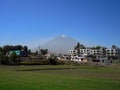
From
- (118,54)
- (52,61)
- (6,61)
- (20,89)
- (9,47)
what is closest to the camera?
(20,89)

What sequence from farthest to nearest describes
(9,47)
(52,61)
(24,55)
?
1. (9,47)
2. (24,55)
3. (52,61)

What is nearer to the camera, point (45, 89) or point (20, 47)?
point (45, 89)

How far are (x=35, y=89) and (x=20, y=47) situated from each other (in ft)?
553

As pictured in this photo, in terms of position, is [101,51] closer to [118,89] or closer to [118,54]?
[118,54]

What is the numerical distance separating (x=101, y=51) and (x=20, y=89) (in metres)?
183

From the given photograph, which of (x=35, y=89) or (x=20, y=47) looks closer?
(x=35, y=89)

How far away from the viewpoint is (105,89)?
17641mm

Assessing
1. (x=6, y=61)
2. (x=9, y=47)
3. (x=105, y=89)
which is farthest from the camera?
(x=9, y=47)

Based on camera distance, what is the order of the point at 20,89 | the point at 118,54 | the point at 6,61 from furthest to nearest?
the point at 118,54 → the point at 6,61 → the point at 20,89

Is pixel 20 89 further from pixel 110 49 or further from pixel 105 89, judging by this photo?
pixel 110 49

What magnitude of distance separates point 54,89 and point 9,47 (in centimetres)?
16449

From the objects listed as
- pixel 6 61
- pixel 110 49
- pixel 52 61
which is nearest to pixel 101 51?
pixel 110 49

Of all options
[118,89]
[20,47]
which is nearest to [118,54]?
[20,47]

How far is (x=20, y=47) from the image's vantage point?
183 metres
